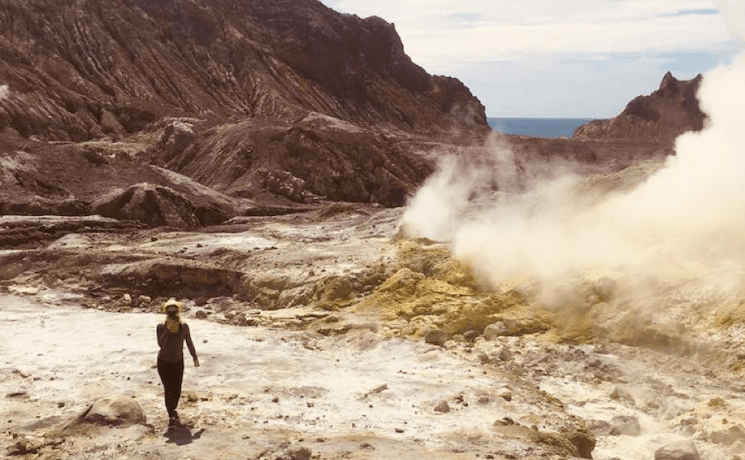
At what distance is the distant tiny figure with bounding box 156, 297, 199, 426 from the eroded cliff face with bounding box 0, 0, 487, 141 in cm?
4049

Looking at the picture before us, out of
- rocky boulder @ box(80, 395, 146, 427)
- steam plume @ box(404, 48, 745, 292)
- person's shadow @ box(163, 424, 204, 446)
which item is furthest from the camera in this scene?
steam plume @ box(404, 48, 745, 292)

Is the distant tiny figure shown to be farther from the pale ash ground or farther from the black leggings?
the pale ash ground

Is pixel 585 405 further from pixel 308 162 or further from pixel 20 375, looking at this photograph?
pixel 308 162

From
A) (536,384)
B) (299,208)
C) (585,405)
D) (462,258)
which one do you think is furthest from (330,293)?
(299,208)

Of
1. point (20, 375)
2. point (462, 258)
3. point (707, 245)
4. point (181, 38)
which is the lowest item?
point (20, 375)

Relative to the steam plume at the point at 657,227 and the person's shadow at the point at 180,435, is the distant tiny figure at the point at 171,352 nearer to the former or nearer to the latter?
the person's shadow at the point at 180,435

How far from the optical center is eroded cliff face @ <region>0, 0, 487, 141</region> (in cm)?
4838

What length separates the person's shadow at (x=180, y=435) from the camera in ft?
22.8

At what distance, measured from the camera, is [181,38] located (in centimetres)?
6444

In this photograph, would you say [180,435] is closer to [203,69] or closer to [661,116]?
[203,69]

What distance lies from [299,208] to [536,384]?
23.6m

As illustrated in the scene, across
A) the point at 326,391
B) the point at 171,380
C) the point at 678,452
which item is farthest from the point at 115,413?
the point at 678,452

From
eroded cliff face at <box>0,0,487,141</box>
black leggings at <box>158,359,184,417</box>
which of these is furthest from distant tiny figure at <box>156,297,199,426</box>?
eroded cliff face at <box>0,0,487,141</box>

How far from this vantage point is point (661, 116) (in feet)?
237
